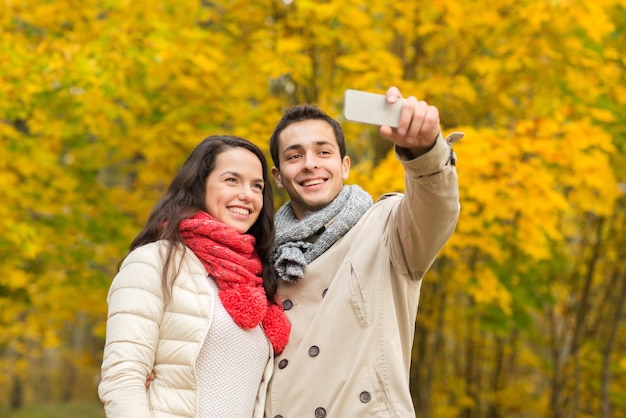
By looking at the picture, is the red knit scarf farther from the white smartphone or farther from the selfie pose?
the white smartphone

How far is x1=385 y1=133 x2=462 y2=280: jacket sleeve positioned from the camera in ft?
5.79

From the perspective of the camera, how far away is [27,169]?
5359mm

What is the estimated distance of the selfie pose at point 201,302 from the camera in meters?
1.91

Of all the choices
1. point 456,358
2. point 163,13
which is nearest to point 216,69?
point 163,13

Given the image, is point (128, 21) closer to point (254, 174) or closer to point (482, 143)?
point (482, 143)

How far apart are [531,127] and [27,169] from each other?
4035 millimetres

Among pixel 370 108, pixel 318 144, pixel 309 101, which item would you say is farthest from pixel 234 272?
pixel 309 101

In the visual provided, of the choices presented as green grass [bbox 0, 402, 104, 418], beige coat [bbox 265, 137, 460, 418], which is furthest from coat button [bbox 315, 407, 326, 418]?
green grass [bbox 0, 402, 104, 418]

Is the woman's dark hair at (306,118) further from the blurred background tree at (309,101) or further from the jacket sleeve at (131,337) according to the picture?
the blurred background tree at (309,101)

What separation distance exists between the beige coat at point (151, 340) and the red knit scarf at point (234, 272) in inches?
3.2

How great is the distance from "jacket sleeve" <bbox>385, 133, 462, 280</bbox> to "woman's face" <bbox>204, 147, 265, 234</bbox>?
20.2 inches

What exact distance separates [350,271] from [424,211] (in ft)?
1.45

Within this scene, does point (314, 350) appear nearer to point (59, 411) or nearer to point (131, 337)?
point (131, 337)

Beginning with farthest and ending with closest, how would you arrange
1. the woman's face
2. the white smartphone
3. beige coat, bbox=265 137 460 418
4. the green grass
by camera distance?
the green grass, the woman's face, beige coat, bbox=265 137 460 418, the white smartphone
